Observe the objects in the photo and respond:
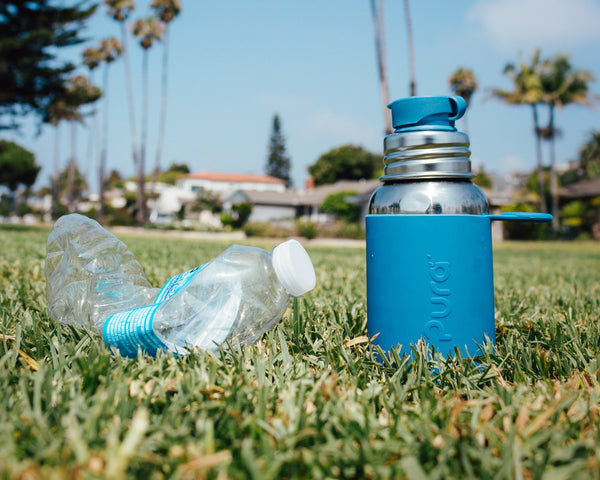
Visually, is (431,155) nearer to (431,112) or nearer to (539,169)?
(431,112)

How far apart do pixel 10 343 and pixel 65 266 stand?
51 cm

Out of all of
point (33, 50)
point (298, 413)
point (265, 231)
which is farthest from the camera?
point (265, 231)

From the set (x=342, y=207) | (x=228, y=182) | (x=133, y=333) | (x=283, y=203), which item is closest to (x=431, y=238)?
(x=133, y=333)

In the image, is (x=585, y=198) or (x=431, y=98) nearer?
(x=431, y=98)

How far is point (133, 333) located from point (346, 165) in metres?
62.1

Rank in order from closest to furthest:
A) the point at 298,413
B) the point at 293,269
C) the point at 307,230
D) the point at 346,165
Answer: the point at 298,413 → the point at 293,269 → the point at 307,230 → the point at 346,165

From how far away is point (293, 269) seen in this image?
1.68m

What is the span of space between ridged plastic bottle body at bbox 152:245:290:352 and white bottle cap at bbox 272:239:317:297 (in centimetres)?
8

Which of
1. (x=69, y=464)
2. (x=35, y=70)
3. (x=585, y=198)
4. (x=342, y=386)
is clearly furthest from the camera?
(x=585, y=198)

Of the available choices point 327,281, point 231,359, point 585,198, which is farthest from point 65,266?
point 585,198

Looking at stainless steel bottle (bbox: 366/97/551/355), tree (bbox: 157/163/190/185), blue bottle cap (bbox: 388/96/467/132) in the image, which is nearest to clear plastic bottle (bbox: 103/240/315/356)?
stainless steel bottle (bbox: 366/97/551/355)

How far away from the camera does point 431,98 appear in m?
1.58

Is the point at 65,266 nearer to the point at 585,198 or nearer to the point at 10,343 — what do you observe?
the point at 10,343

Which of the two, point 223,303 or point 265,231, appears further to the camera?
point 265,231
